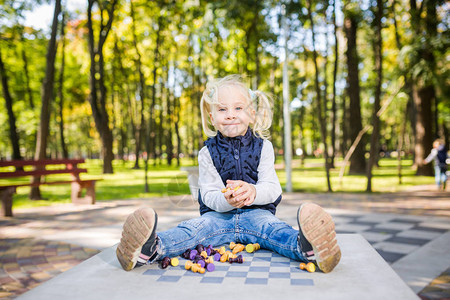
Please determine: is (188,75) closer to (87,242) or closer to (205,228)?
(87,242)

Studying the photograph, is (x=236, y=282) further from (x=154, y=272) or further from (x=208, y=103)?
(x=208, y=103)

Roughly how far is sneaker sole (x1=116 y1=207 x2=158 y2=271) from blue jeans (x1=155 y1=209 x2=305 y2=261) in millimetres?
170

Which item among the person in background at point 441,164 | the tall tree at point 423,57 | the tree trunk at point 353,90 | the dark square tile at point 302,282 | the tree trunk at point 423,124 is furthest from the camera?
the tree trunk at point 353,90

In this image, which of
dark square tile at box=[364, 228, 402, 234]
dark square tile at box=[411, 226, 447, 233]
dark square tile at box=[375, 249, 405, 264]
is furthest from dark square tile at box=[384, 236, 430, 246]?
dark square tile at box=[411, 226, 447, 233]

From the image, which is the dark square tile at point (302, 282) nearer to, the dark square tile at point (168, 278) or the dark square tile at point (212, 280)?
the dark square tile at point (212, 280)

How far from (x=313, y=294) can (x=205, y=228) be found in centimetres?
101

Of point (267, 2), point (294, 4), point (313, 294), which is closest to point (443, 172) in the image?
point (294, 4)

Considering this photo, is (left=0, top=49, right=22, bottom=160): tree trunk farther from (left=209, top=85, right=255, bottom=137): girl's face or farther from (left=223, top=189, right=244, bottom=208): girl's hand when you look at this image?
(left=223, top=189, right=244, bottom=208): girl's hand

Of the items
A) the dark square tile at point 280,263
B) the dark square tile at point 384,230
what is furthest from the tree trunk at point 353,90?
the dark square tile at point 280,263

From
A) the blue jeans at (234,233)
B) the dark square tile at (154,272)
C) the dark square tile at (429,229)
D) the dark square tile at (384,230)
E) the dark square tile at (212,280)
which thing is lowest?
the dark square tile at (429,229)

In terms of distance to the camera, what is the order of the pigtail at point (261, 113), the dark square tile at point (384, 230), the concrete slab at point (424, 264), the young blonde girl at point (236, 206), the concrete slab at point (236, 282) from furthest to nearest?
the dark square tile at point (384, 230) < the concrete slab at point (424, 264) < the pigtail at point (261, 113) < the young blonde girl at point (236, 206) < the concrete slab at point (236, 282)

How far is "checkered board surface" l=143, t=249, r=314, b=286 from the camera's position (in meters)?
1.53

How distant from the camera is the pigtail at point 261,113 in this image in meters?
2.72

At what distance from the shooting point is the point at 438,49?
1173cm
